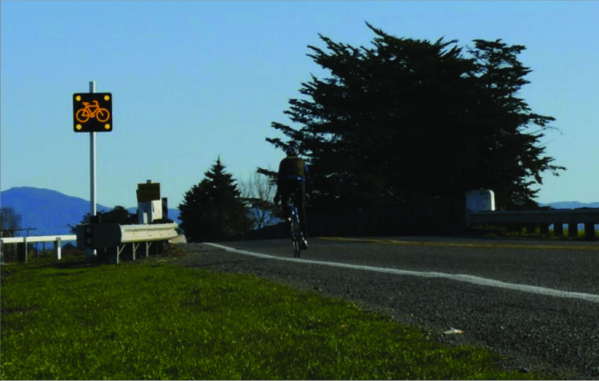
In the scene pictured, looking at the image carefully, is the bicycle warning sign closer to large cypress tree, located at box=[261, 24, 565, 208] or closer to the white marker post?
the white marker post

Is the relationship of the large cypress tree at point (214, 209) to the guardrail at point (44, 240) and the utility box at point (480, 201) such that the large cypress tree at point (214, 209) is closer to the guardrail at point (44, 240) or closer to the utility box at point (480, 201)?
the guardrail at point (44, 240)

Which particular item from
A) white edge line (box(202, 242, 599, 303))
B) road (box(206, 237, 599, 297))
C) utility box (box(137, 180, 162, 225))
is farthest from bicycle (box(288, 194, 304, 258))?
utility box (box(137, 180, 162, 225))

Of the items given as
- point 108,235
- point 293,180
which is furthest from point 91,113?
point 293,180

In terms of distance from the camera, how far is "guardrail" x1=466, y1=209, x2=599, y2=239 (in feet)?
94.0

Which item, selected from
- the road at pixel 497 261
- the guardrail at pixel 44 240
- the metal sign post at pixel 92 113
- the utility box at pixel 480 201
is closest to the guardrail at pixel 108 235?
the metal sign post at pixel 92 113

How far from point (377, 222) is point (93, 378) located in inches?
1564

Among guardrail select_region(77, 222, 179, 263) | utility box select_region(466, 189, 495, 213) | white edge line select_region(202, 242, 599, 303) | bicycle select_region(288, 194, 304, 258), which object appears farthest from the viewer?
utility box select_region(466, 189, 495, 213)

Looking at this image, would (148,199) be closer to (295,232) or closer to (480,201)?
(480,201)

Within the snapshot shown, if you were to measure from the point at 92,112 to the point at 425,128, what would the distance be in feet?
104

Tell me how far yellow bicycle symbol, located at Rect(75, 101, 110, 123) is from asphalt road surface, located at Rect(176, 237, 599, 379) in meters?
4.28

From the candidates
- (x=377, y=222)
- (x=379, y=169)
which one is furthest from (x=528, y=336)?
(x=379, y=169)

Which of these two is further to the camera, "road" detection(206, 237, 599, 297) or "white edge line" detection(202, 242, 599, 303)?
"road" detection(206, 237, 599, 297)

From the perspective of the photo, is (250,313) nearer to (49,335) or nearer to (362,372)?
(49,335)

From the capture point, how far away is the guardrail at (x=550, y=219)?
94.0 feet
